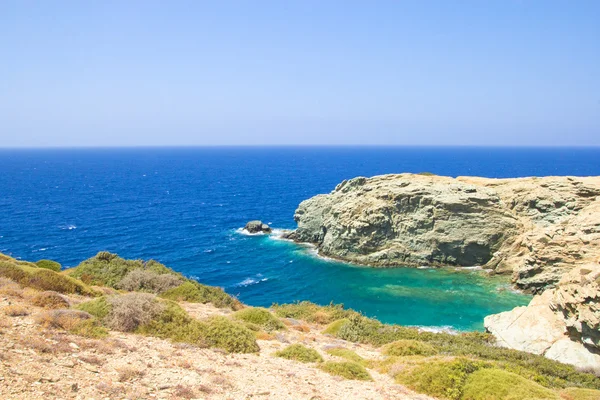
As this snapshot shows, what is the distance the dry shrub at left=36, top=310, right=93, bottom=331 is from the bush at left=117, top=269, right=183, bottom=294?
13.0 m

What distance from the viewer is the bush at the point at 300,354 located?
1620 centimetres

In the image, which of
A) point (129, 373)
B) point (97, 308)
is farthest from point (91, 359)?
point (97, 308)

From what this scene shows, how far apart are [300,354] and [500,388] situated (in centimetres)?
729

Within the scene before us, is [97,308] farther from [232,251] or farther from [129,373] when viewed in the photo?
[232,251]

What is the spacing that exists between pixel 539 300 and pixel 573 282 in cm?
255

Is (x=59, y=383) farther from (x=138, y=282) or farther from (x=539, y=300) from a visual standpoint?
(x=539, y=300)

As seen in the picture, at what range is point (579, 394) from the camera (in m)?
14.4

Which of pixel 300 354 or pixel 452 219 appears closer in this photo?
pixel 300 354

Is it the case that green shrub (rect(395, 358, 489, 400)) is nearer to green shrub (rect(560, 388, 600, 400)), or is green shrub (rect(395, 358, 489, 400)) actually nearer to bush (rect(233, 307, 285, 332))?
green shrub (rect(560, 388, 600, 400))

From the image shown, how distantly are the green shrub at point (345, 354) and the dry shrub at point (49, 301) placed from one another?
1157cm

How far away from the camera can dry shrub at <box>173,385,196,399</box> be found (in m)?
10.7

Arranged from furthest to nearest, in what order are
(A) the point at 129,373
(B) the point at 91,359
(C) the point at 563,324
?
(C) the point at 563,324 → (B) the point at 91,359 → (A) the point at 129,373

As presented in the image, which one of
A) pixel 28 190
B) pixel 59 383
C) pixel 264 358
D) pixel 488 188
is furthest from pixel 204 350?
pixel 28 190

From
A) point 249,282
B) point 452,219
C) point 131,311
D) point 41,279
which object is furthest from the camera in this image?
point 452,219
